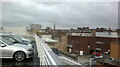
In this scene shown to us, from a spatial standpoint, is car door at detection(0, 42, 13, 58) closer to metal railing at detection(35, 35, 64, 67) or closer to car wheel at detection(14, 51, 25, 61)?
car wheel at detection(14, 51, 25, 61)

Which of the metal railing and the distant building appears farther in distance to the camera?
the distant building

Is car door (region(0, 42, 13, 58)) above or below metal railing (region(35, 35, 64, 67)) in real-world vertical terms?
below

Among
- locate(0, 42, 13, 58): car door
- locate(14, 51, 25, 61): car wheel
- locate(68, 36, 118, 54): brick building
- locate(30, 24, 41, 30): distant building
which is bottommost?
locate(68, 36, 118, 54): brick building

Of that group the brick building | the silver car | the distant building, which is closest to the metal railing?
the silver car

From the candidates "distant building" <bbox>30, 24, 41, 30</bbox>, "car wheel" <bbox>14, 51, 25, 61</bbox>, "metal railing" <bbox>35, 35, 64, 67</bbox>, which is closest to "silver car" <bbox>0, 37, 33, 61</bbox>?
"car wheel" <bbox>14, 51, 25, 61</bbox>

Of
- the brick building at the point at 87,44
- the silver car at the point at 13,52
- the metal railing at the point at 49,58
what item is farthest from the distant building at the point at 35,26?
the metal railing at the point at 49,58

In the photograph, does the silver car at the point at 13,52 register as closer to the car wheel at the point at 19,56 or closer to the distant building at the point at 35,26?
the car wheel at the point at 19,56

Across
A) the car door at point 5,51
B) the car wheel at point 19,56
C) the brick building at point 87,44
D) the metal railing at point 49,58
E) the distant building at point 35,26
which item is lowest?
the brick building at point 87,44

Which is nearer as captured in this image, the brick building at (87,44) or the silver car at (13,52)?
the silver car at (13,52)

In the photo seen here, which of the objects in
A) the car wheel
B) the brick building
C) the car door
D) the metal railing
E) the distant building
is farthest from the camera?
the brick building

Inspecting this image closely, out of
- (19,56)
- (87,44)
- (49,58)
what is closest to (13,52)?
(19,56)

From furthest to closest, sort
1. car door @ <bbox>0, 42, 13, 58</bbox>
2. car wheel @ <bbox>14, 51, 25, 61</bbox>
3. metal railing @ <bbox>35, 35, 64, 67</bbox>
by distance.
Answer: car wheel @ <bbox>14, 51, 25, 61</bbox>
car door @ <bbox>0, 42, 13, 58</bbox>
metal railing @ <bbox>35, 35, 64, 67</bbox>

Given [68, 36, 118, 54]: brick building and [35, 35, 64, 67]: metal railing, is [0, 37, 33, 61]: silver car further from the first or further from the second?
[68, 36, 118, 54]: brick building

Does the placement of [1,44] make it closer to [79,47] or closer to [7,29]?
[7,29]
